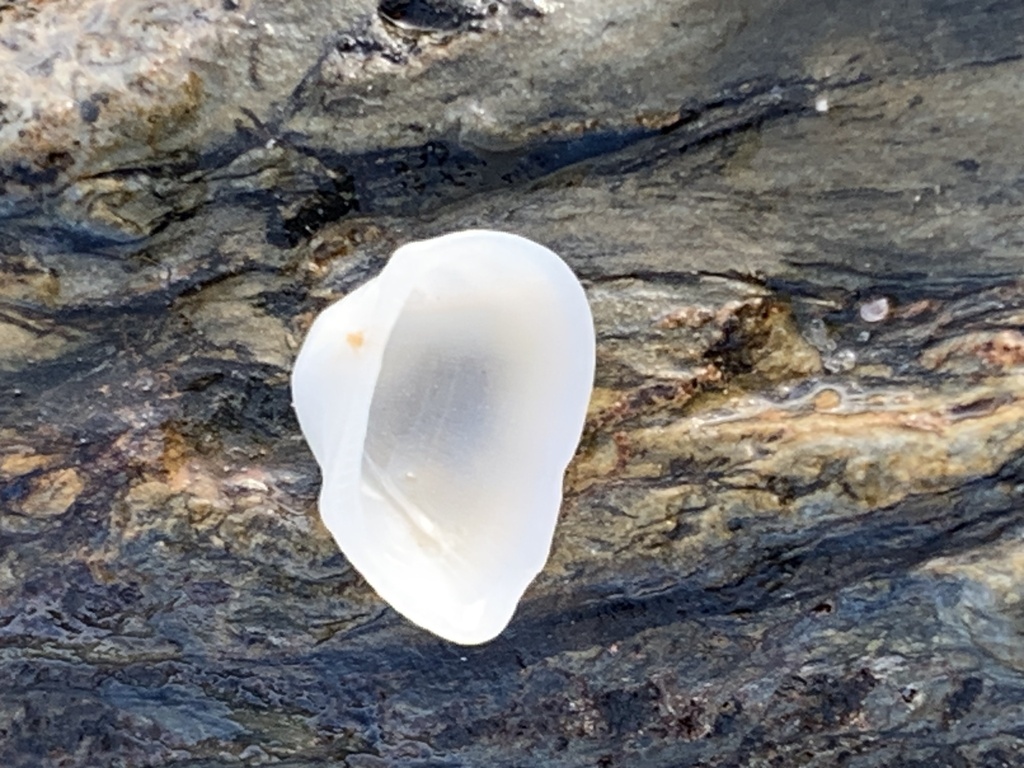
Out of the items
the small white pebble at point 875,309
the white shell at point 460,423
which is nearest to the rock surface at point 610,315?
the small white pebble at point 875,309

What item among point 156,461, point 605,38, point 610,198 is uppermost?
point 605,38

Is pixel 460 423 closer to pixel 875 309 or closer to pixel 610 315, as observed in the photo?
pixel 610 315

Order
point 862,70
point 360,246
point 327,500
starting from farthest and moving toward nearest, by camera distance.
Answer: point 360,246
point 862,70
point 327,500

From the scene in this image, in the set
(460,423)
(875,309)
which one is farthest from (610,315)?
(875,309)

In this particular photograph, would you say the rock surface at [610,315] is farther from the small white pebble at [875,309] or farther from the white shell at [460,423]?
the white shell at [460,423]

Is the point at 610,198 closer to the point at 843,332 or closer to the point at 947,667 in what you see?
the point at 843,332

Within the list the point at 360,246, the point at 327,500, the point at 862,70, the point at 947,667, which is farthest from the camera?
the point at 947,667

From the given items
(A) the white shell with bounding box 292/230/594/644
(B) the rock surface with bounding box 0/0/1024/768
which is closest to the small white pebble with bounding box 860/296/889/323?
(B) the rock surface with bounding box 0/0/1024/768

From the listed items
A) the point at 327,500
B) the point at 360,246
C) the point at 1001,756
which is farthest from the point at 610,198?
the point at 1001,756

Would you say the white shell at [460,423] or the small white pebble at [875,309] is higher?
the small white pebble at [875,309]
